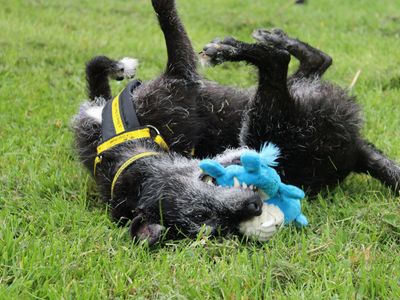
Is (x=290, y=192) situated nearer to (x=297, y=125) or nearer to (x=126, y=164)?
(x=297, y=125)

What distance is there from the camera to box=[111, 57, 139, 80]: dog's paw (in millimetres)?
4832

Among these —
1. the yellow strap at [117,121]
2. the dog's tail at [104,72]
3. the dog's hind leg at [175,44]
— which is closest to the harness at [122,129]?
the yellow strap at [117,121]

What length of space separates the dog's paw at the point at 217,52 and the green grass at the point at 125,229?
0.37 metres

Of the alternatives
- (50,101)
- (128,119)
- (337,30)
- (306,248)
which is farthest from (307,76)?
(337,30)

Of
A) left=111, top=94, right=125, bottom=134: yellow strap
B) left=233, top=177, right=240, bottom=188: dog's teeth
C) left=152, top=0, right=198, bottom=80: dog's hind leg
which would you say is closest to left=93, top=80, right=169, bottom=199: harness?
left=111, top=94, right=125, bottom=134: yellow strap

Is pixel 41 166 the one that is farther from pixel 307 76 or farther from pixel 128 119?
pixel 307 76

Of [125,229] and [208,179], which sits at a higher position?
[208,179]

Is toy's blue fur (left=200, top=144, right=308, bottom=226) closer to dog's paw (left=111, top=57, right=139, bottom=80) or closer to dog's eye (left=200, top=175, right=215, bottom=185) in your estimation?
dog's eye (left=200, top=175, right=215, bottom=185)

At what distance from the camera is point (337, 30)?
9.13 meters

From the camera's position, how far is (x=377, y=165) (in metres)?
4.03

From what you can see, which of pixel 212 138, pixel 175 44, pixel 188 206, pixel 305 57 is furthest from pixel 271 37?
pixel 188 206

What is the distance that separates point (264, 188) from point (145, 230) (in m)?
0.69

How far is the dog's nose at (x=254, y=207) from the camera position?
2.94m

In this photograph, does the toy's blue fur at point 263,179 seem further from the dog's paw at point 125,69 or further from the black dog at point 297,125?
the dog's paw at point 125,69
